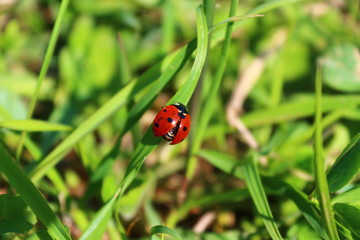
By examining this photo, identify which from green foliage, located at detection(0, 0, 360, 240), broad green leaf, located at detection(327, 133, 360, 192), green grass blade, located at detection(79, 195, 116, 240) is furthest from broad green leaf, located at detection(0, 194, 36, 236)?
broad green leaf, located at detection(327, 133, 360, 192)

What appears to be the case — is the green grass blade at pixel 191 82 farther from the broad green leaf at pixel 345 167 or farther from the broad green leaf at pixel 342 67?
the broad green leaf at pixel 342 67

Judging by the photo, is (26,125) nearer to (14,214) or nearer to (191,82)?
(14,214)

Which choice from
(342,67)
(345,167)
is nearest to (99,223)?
(345,167)

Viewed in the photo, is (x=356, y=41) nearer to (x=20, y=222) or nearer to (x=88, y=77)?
(x=88, y=77)

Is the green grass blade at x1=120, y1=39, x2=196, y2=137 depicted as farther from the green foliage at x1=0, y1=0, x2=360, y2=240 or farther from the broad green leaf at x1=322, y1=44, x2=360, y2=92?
the broad green leaf at x1=322, y1=44, x2=360, y2=92

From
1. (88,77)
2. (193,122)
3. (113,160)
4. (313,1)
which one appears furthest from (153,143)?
(313,1)

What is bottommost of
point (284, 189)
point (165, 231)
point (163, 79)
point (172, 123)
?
point (284, 189)
